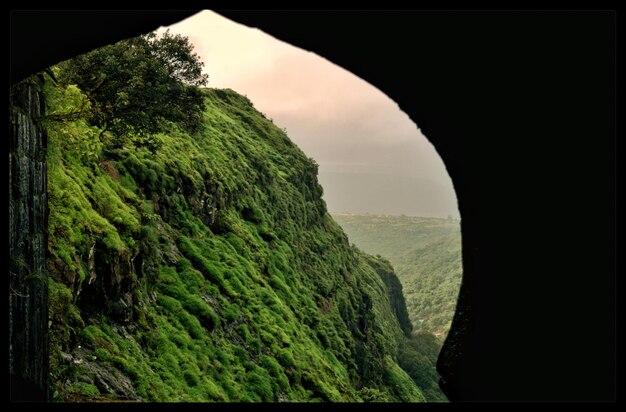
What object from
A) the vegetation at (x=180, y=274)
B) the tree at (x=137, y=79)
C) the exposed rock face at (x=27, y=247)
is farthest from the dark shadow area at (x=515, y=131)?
the tree at (x=137, y=79)

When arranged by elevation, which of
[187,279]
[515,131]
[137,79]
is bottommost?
[187,279]

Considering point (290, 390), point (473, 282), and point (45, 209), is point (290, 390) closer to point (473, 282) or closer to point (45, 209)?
point (45, 209)

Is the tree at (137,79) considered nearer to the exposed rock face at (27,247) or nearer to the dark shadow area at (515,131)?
the exposed rock face at (27,247)

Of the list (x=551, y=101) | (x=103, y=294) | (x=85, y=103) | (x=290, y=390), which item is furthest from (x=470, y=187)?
(x=290, y=390)

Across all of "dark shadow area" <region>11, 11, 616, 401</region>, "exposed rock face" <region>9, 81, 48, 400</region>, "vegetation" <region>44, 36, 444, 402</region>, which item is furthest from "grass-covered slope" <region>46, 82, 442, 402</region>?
"dark shadow area" <region>11, 11, 616, 401</region>

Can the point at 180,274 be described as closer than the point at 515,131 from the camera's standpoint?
No

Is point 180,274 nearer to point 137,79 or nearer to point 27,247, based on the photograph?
point 137,79

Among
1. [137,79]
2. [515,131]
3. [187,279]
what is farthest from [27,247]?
[187,279]
